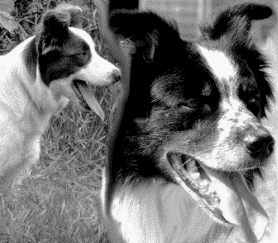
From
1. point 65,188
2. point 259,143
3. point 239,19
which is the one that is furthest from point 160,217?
point 65,188

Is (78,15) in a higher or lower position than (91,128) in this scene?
higher

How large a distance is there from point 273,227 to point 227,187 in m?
0.28

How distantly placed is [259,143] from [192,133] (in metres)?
0.17

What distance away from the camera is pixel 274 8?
1624 millimetres

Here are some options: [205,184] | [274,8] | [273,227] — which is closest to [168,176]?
[205,184]

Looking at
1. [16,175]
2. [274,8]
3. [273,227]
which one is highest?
[274,8]

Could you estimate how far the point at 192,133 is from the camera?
1.52 metres

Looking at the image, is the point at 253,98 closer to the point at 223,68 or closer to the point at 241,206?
the point at 223,68

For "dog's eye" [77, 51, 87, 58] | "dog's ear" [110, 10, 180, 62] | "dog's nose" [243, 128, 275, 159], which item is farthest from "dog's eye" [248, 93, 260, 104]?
"dog's eye" [77, 51, 87, 58]

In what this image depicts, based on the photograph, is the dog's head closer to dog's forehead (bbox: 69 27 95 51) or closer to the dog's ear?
dog's forehead (bbox: 69 27 95 51)

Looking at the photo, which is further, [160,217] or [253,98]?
[160,217]

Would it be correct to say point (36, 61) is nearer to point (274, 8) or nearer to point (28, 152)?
point (28, 152)

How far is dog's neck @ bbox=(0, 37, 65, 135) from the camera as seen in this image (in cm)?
237

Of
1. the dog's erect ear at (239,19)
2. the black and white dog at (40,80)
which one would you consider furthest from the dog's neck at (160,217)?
the black and white dog at (40,80)
